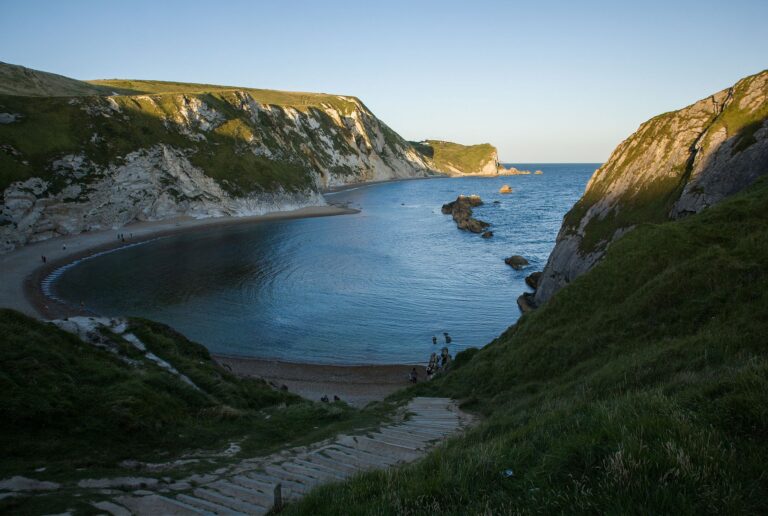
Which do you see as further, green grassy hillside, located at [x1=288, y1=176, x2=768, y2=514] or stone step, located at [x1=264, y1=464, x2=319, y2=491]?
stone step, located at [x1=264, y1=464, x2=319, y2=491]

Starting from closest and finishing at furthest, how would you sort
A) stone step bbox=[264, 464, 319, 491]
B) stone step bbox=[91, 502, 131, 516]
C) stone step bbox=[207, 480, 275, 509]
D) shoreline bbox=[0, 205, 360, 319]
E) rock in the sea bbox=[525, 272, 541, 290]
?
1. stone step bbox=[91, 502, 131, 516]
2. stone step bbox=[207, 480, 275, 509]
3. stone step bbox=[264, 464, 319, 491]
4. shoreline bbox=[0, 205, 360, 319]
5. rock in the sea bbox=[525, 272, 541, 290]

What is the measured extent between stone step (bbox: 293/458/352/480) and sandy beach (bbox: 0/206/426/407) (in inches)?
696

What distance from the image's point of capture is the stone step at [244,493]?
8.80 m

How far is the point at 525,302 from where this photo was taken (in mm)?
45500

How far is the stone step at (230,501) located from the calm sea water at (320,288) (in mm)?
27609

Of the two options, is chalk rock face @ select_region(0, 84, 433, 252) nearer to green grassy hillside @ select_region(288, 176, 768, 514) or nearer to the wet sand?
the wet sand

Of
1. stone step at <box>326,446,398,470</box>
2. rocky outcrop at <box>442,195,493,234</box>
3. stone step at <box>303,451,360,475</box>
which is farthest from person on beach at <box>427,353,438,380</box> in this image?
rocky outcrop at <box>442,195,493,234</box>

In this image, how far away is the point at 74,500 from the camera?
336 inches

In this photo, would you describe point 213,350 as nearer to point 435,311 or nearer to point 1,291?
point 435,311

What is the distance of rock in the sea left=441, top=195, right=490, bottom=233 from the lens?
97.9 m

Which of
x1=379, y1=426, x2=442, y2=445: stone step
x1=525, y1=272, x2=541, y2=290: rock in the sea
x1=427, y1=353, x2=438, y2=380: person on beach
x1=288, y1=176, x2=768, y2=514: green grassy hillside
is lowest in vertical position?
Result: x1=427, y1=353, x2=438, y2=380: person on beach

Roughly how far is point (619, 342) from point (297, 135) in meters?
176

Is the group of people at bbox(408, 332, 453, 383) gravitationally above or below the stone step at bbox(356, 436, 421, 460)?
below

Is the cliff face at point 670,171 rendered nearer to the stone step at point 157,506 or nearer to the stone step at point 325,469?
the stone step at point 325,469
